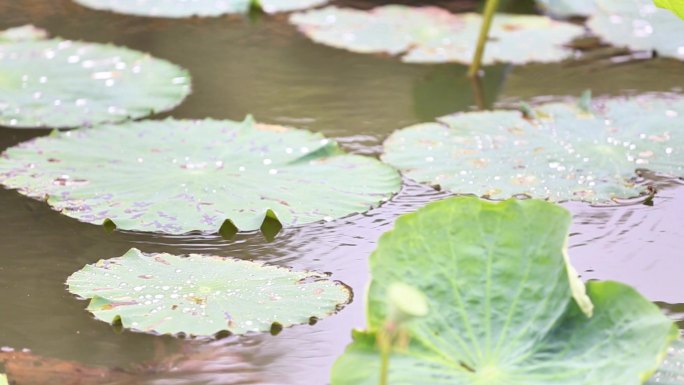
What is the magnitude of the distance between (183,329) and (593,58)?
1841 millimetres

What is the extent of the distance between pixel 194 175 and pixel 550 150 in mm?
725

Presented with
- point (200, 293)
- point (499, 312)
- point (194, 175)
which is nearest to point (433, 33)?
point (194, 175)

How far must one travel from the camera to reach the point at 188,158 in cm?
217

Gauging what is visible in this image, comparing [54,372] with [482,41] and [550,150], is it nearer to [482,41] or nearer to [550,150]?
[550,150]

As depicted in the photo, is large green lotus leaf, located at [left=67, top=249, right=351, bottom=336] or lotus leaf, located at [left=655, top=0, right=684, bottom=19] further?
lotus leaf, located at [left=655, top=0, right=684, bottom=19]

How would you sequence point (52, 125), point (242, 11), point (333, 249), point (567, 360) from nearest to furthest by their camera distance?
point (567, 360), point (333, 249), point (52, 125), point (242, 11)

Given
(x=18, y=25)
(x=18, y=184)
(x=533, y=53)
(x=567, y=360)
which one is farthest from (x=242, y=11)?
(x=567, y=360)

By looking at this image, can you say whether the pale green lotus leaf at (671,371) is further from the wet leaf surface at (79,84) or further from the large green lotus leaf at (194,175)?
the wet leaf surface at (79,84)

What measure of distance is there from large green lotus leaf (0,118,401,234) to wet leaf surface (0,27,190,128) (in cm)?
13

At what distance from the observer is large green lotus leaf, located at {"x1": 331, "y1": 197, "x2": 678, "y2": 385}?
1319 mm

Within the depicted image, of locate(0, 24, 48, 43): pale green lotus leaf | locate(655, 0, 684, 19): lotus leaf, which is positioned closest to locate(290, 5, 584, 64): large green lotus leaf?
locate(0, 24, 48, 43): pale green lotus leaf

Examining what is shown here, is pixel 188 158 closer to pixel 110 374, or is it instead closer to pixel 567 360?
pixel 110 374

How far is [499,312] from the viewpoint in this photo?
1.41 metres

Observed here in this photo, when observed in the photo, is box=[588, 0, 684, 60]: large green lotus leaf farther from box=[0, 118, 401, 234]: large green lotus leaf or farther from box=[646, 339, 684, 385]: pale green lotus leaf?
box=[646, 339, 684, 385]: pale green lotus leaf
